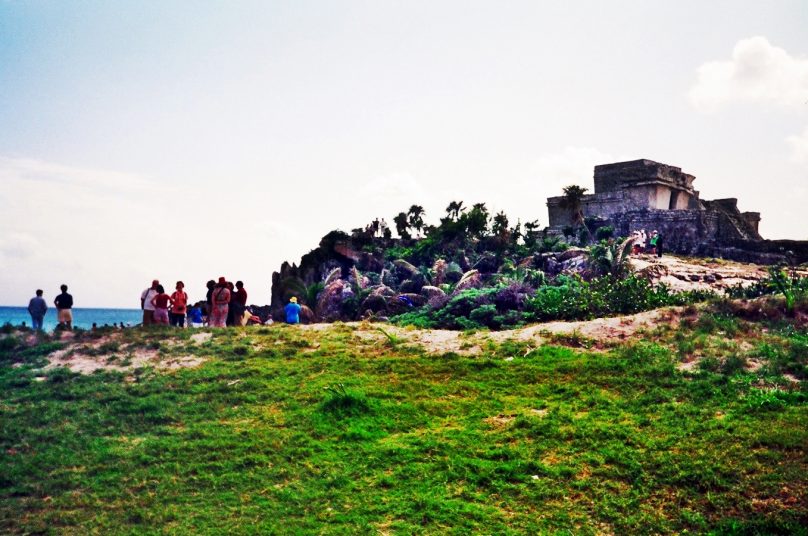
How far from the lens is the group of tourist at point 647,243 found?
2762cm

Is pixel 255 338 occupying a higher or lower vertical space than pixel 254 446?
higher

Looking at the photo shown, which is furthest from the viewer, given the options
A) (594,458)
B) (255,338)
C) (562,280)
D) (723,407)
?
(562,280)

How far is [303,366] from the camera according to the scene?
12969 mm

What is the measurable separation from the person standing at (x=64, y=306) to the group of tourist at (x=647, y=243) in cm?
2131

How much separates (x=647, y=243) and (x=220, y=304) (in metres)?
21.5

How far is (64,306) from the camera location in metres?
17.3

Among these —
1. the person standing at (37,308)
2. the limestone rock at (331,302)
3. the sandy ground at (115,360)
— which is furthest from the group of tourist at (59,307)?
the limestone rock at (331,302)

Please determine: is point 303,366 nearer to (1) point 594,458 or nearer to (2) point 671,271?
(1) point 594,458

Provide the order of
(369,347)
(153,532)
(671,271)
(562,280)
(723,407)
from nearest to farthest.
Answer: (153,532), (723,407), (369,347), (562,280), (671,271)

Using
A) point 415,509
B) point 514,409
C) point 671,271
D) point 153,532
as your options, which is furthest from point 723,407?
point 671,271

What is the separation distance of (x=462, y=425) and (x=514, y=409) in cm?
102

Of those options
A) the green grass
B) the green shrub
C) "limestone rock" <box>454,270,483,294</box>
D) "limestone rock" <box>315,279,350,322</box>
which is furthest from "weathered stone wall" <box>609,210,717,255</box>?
the green shrub

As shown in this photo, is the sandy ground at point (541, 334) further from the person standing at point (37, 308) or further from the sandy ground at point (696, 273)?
the person standing at point (37, 308)

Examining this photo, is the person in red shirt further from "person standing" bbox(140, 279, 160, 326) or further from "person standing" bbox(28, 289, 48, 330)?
"person standing" bbox(28, 289, 48, 330)
